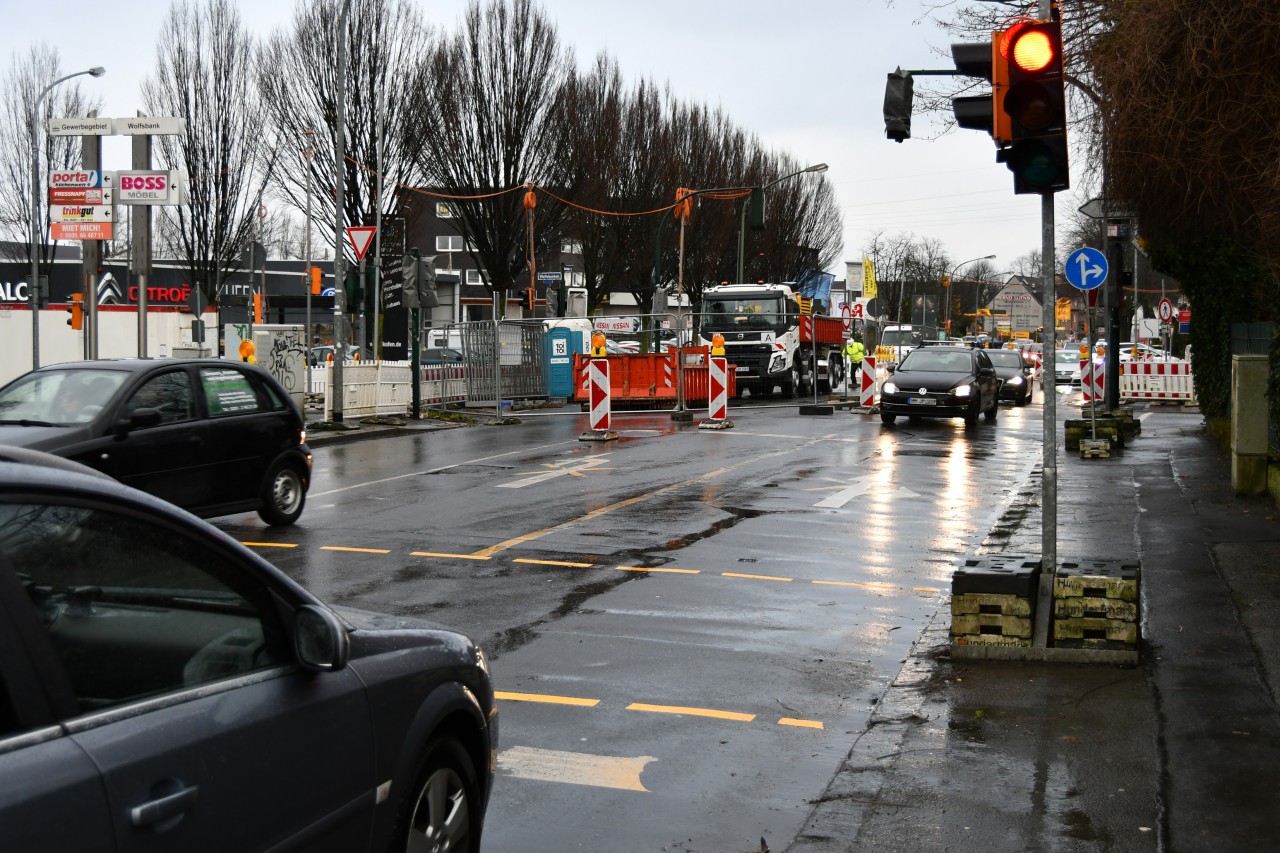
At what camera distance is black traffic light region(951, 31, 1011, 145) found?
777 centimetres

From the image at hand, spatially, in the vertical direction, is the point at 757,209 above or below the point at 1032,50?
above

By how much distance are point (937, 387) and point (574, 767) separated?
2268 centimetres

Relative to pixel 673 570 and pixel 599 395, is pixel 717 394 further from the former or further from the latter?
pixel 673 570

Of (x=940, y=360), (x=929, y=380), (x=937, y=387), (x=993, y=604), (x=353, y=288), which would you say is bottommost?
(x=993, y=604)

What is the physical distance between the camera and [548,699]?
7.05 m

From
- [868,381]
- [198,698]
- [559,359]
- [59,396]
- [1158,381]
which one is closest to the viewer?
[198,698]

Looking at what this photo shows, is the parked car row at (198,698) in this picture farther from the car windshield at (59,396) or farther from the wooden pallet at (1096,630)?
the car windshield at (59,396)

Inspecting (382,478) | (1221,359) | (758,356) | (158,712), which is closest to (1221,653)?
(158,712)

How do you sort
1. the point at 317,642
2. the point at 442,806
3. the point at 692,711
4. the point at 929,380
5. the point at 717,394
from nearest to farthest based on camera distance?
the point at 317,642, the point at 442,806, the point at 692,711, the point at 717,394, the point at 929,380

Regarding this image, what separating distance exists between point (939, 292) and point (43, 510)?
12063cm

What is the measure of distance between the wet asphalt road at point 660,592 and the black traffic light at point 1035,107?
9.44 ft

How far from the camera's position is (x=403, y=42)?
44.2 meters

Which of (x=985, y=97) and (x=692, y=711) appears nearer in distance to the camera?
(x=692, y=711)

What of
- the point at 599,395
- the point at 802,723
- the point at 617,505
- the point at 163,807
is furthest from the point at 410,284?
the point at 163,807
